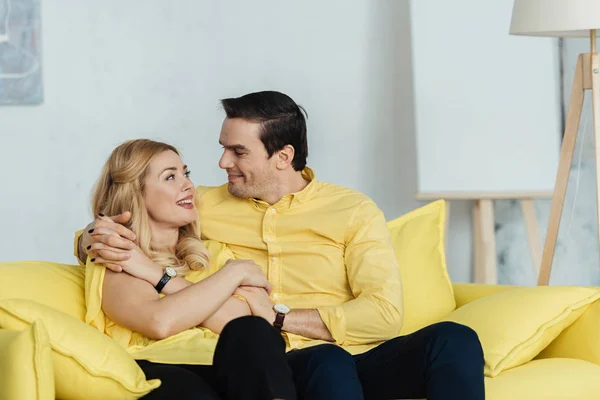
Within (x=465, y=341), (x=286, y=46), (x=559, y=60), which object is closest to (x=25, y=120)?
(x=286, y=46)

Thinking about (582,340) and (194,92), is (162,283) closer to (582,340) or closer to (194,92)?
(582,340)

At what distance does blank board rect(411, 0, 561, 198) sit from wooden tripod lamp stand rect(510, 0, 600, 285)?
58cm

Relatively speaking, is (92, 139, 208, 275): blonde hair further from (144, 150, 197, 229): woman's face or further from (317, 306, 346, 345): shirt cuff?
(317, 306, 346, 345): shirt cuff

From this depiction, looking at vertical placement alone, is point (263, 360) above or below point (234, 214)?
below

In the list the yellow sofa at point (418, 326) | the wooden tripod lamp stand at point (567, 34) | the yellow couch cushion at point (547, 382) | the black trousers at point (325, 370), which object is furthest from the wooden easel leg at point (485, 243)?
the black trousers at point (325, 370)

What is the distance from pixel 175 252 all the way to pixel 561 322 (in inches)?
42.0

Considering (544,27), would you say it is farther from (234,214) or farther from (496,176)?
(234,214)

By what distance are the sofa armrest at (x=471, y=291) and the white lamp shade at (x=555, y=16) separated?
0.85 meters

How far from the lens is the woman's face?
7.99 ft

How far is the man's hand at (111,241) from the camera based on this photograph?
2.29 m

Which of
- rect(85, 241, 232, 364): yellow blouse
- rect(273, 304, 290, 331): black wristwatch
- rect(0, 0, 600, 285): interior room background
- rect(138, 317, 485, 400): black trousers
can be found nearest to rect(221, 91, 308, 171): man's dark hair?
rect(273, 304, 290, 331): black wristwatch

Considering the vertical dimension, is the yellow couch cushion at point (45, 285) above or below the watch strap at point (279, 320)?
above

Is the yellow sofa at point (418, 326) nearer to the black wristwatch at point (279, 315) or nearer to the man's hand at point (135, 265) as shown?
the man's hand at point (135, 265)

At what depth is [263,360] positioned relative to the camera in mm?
1897
